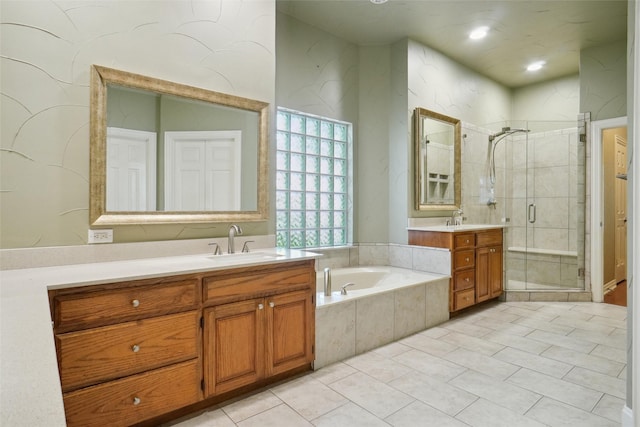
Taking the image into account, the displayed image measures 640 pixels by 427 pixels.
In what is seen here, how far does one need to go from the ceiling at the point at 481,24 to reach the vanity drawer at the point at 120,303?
2797 mm

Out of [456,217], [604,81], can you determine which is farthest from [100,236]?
[604,81]

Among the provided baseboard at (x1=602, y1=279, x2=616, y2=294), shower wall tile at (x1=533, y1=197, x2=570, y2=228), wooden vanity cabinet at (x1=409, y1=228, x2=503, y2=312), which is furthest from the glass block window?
baseboard at (x1=602, y1=279, x2=616, y2=294)

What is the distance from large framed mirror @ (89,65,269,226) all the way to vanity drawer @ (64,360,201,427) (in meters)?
0.93

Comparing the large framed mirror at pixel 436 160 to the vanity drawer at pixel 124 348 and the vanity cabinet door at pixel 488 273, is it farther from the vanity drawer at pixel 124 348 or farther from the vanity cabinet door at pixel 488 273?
the vanity drawer at pixel 124 348

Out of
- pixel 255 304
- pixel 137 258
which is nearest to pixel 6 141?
pixel 137 258

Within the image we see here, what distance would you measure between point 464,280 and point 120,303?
3.25m

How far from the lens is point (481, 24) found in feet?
12.3

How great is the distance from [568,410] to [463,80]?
4.01 meters

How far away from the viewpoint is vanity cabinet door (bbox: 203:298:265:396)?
6.49 ft

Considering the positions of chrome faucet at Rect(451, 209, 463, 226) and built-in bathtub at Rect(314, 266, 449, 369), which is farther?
chrome faucet at Rect(451, 209, 463, 226)

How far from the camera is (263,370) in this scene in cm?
219

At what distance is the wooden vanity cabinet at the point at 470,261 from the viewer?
12.0 ft

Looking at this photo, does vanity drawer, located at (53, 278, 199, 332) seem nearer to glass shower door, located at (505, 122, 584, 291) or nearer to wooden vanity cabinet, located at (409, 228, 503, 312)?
wooden vanity cabinet, located at (409, 228, 503, 312)

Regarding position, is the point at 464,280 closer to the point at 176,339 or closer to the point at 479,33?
the point at 479,33
